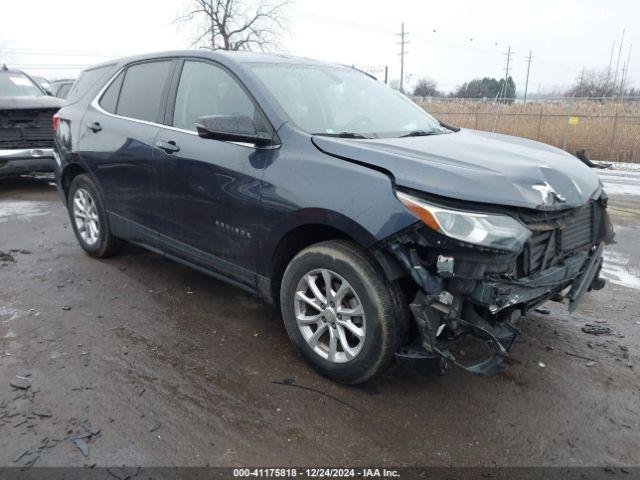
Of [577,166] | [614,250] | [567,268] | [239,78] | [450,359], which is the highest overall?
[239,78]

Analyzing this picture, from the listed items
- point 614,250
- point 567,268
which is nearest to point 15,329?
point 567,268

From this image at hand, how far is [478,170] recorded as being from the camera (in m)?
2.60

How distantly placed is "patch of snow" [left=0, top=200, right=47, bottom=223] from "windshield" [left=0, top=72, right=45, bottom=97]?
2.37 metres

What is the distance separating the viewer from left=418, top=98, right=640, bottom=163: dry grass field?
16.4m

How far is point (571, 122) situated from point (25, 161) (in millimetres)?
13212

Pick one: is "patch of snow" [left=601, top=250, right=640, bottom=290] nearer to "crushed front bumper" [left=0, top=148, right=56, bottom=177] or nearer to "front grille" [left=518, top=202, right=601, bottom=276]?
"front grille" [left=518, top=202, right=601, bottom=276]

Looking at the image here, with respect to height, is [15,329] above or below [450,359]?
below

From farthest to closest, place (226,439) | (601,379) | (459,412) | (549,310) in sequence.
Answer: (549,310) → (601,379) → (459,412) → (226,439)

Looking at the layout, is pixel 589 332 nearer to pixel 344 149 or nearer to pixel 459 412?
pixel 459 412

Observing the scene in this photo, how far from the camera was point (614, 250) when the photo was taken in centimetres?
571

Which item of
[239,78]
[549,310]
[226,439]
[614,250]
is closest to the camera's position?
[226,439]

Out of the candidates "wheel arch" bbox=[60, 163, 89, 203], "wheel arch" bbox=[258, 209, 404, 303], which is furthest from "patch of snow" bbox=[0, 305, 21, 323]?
"wheel arch" bbox=[258, 209, 404, 303]

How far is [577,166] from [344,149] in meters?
1.53

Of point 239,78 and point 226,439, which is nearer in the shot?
point 226,439
